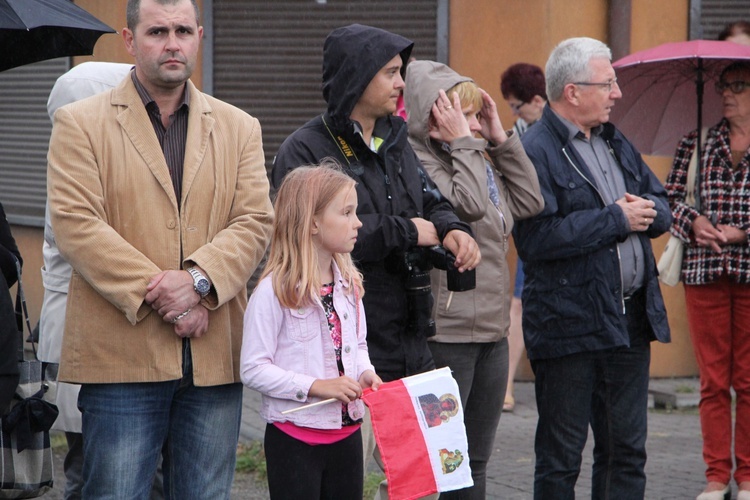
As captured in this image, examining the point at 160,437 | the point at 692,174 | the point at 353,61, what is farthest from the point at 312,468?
the point at 692,174

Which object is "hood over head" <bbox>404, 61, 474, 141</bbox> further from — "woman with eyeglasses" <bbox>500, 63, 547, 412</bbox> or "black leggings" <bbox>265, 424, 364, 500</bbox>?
"woman with eyeglasses" <bbox>500, 63, 547, 412</bbox>

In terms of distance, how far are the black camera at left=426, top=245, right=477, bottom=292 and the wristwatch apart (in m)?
0.92

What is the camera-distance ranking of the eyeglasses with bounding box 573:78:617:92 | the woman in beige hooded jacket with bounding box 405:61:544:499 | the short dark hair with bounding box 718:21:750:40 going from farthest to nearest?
the short dark hair with bounding box 718:21:750:40, the eyeglasses with bounding box 573:78:617:92, the woman in beige hooded jacket with bounding box 405:61:544:499

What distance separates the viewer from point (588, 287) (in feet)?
16.3

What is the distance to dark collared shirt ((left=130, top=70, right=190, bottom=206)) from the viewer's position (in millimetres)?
3891

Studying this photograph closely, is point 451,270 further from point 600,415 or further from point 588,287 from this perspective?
point 600,415

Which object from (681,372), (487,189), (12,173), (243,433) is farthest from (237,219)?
(12,173)

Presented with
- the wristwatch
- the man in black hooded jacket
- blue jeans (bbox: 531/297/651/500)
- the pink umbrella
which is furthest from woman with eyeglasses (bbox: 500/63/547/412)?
the wristwatch

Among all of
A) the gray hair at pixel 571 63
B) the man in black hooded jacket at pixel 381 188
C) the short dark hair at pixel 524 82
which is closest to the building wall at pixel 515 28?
the short dark hair at pixel 524 82

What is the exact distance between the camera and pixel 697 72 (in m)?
6.02

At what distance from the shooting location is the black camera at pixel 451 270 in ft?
14.0

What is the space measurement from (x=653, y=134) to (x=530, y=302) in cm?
167

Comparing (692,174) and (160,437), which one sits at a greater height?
(692,174)

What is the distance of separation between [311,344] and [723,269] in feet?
9.58
